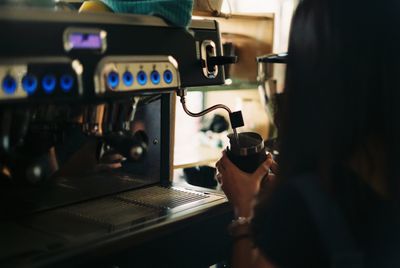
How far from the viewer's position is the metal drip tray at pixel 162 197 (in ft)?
3.40

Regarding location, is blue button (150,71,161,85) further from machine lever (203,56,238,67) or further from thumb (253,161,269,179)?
thumb (253,161,269,179)

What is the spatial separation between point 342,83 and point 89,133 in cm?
43

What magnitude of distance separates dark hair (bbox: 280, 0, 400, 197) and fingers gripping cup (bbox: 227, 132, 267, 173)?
0.24 m

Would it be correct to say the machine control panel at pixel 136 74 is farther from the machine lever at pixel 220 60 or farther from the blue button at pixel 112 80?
the machine lever at pixel 220 60

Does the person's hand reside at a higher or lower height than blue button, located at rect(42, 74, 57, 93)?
lower

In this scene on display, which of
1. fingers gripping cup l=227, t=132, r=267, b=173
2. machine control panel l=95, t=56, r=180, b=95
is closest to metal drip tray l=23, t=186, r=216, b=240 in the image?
fingers gripping cup l=227, t=132, r=267, b=173

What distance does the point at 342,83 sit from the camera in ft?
2.42

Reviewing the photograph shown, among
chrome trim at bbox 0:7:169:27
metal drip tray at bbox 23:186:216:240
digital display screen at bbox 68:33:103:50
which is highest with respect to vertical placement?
chrome trim at bbox 0:7:169:27

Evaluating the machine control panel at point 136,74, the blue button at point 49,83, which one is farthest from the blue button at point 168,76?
the blue button at point 49,83

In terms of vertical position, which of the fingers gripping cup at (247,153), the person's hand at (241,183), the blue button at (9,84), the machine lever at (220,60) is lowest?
the person's hand at (241,183)

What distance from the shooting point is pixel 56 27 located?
0.77 metres

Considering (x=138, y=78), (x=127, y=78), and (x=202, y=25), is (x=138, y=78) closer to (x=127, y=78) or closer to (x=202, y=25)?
(x=127, y=78)

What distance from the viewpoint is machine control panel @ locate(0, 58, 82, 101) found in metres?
0.72

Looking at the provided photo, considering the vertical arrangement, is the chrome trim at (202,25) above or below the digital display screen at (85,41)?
above
